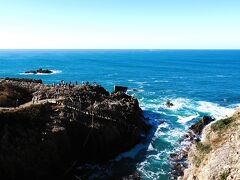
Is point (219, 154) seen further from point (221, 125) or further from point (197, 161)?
point (221, 125)

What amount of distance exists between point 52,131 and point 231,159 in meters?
27.1

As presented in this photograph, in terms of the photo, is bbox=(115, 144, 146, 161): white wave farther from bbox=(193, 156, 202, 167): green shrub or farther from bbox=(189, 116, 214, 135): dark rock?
bbox=(193, 156, 202, 167): green shrub

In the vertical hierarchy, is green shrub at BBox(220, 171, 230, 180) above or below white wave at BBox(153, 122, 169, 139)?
above

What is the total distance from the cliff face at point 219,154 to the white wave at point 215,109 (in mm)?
35790

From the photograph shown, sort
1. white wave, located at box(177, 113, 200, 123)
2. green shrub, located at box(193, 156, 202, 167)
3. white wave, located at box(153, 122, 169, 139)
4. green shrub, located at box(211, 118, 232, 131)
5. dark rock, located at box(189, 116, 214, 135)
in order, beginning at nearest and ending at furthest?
green shrub, located at box(193, 156, 202, 167), green shrub, located at box(211, 118, 232, 131), white wave, located at box(153, 122, 169, 139), dark rock, located at box(189, 116, 214, 135), white wave, located at box(177, 113, 200, 123)

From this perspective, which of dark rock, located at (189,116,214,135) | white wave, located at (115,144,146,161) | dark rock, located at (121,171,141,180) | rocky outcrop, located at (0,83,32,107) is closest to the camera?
dark rock, located at (121,171,141,180)

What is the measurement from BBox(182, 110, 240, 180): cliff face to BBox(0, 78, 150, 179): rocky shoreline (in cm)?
1897

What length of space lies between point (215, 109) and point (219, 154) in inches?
2061

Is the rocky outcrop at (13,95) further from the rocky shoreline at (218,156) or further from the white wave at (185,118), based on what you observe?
the white wave at (185,118)

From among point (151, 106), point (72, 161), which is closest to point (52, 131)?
point (72, 161)

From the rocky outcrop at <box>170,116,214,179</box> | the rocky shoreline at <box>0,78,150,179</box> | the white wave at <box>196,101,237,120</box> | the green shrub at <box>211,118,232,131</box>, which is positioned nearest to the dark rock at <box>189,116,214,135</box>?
the rocky outcrop at <box>170,116,214,179</box>

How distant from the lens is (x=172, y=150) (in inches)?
2181

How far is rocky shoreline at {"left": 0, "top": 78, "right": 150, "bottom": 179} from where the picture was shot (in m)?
41.7

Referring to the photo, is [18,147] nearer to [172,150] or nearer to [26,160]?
[26,160]
